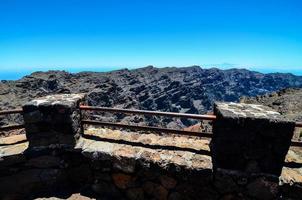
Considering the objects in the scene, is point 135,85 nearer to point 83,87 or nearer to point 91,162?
point 83,87

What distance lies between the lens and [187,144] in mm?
6102

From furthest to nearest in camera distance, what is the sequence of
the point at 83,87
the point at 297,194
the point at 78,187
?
the point at 83,87 < the point at 78,187 < the point at 297,194

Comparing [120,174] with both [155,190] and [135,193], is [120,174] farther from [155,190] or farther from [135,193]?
[155,190]

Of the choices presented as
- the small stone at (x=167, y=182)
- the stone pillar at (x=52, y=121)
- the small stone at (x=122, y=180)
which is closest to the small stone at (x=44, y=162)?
the stone pillar at (x=52, y=121)

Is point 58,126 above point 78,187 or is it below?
above

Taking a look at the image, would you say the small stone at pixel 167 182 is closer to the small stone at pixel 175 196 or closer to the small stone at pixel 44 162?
the small stone at pixel 175 196

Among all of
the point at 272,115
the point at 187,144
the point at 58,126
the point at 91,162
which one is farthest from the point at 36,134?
the point at 272,115

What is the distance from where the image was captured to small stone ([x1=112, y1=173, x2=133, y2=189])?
228 inches

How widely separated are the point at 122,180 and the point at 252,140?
2.67 metres

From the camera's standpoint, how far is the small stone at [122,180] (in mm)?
5785

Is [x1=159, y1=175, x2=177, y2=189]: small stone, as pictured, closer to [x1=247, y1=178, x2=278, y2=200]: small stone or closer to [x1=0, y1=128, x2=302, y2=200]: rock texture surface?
[x1=0, y1=128, x2=302, y2=200]: rock texture surface

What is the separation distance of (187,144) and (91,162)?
203 centimetres

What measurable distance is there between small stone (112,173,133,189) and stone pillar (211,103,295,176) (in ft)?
5.81

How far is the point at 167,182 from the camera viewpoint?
5.48m
